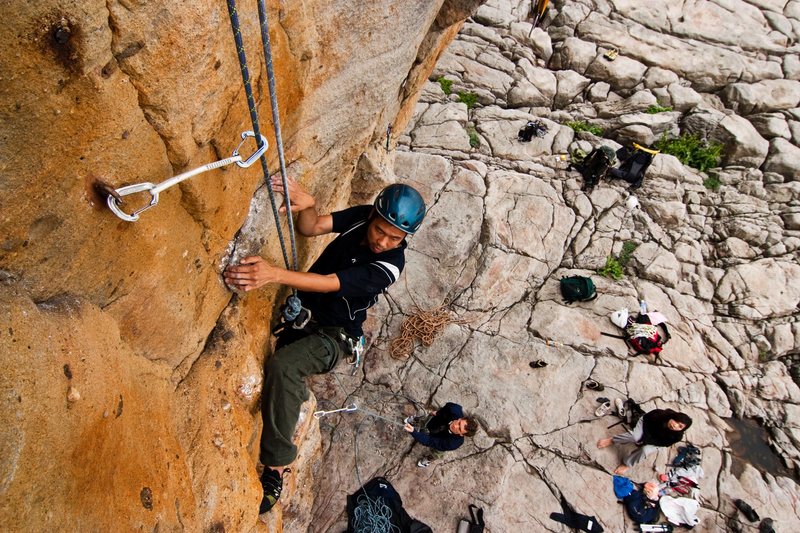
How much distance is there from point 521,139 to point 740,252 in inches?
201

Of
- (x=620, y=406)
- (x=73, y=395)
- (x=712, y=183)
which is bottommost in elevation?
(x=712, y=183)

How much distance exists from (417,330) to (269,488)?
11.9ft

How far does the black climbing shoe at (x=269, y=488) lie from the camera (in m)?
3.89

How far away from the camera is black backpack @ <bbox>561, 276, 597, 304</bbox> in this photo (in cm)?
791

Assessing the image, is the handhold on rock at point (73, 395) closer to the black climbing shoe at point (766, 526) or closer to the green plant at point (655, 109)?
the black climbing shoe at point (766, 526)

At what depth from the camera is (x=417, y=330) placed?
23.5ft

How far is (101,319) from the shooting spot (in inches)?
78.1

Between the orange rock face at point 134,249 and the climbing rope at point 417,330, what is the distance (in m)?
3.72

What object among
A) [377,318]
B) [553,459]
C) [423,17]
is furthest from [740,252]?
[423,17]

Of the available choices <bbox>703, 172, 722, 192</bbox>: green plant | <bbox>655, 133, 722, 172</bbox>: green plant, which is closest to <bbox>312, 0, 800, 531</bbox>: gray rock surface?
<bbox>703, 172, 722, 192</bbox>: green plant

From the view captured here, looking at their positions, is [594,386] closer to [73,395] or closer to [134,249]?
[134,249]

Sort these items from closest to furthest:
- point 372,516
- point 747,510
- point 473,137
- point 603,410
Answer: point 372,516 → point 747,510 → point 603,410 → point 473,137

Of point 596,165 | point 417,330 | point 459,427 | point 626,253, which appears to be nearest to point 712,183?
point 596,165

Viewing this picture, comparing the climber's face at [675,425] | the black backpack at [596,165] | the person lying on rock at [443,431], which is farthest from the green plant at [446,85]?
the climber's face at [675,425]
